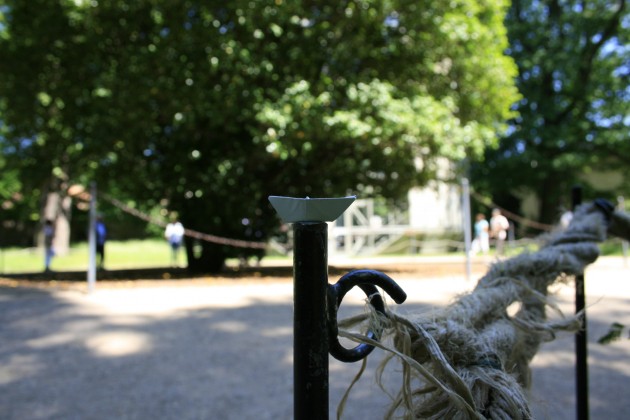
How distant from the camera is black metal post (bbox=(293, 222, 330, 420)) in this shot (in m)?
0.75

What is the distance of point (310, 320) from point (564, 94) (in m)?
25.4

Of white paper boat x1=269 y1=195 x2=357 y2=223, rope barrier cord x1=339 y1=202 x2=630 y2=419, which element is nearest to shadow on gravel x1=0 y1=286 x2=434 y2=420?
rope barrier cord x1=339 y1=202 x2=630 y2=419

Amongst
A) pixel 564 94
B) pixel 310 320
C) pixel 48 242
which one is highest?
pixel 564 94

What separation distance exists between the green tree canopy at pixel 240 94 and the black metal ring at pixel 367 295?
874 cm

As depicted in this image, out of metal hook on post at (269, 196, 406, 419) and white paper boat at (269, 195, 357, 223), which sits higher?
white paper boat at (269, 195, 357, 223)

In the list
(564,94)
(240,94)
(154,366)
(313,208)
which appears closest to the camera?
(313,208)

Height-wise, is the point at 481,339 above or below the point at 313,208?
below

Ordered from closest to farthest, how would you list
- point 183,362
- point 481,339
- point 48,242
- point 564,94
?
point 481,339 < point 183,362 < point 48,242 < point 564,94

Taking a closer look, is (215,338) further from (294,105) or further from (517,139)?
(517,139)

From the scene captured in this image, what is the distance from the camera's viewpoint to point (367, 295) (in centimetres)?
88

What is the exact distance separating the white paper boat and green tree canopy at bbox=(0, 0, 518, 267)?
29.0 feet

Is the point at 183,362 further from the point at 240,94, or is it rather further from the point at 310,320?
the point at 240,94

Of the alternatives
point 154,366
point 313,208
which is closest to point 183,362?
point 154,366

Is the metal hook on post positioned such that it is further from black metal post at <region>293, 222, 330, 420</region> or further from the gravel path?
the gravel path
